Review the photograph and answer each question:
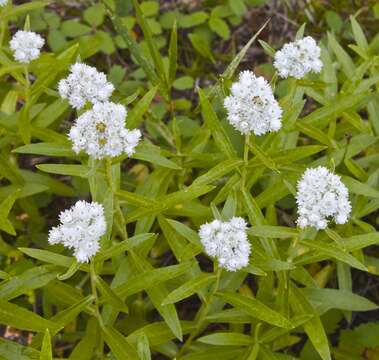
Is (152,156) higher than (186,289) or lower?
higher

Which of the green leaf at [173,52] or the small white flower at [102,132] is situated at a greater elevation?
the small white flower at [102,132]

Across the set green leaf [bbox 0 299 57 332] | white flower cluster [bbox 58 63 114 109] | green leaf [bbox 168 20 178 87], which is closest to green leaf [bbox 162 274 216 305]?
green leaf [bbox 0 299 57 332]

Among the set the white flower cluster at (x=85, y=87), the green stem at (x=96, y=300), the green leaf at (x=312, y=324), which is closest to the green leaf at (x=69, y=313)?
the green stem at (x=96, y=300)

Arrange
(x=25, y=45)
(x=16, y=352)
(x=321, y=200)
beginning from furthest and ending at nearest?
1. (x=25, y=45)
2. (x=16, y=352)
3. (x=321, y=200)

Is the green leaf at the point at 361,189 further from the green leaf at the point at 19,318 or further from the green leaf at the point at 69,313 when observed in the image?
the green leaf at the point at 19,318

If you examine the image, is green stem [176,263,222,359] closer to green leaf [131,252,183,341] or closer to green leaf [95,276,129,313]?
green leaf [131,252,183,341]

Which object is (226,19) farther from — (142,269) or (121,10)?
(142,269)

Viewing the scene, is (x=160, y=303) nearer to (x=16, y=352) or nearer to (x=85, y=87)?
(x=16, y=352)

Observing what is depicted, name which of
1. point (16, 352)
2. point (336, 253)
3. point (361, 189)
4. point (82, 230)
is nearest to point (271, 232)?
point (336, 253)
